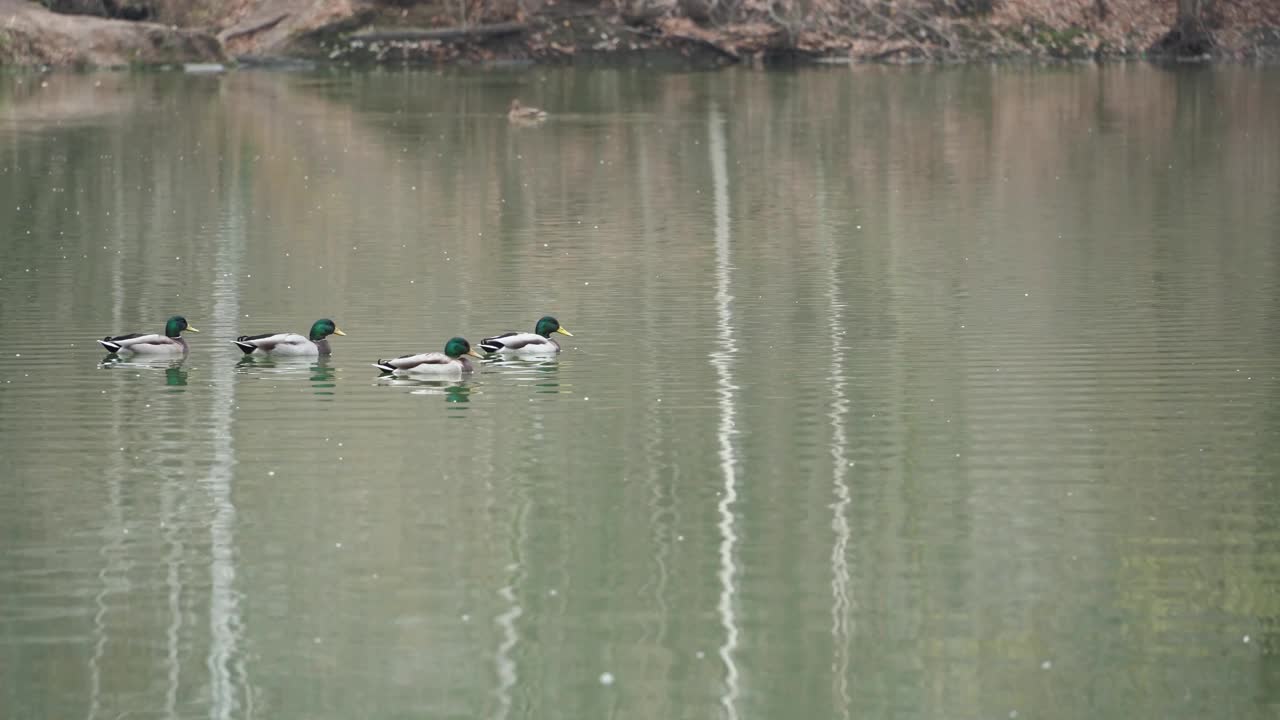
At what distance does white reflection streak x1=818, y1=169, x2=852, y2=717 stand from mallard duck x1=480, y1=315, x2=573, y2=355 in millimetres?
2345

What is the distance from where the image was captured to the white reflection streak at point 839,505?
10.4m

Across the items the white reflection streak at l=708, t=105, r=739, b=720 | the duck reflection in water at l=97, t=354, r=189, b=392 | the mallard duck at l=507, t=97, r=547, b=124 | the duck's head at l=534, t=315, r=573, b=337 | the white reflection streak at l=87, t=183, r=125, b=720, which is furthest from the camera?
the mallard duck at l=507, t=97, r=547, b=124

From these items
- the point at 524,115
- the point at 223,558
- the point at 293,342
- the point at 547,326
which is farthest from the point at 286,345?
the point at 524,115

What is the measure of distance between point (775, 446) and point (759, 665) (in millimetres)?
4751

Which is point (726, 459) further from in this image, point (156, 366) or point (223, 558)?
point (156, 366)

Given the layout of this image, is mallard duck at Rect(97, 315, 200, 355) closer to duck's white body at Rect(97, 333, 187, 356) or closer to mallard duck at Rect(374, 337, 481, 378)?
duck's white body at Rect(97, 333, 187, 356)

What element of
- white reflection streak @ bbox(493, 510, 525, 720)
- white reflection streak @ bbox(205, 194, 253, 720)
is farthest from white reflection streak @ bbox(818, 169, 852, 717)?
white reflection streak @ bbox(205, 194, 253, 720)

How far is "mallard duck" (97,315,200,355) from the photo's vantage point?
18.6 metres

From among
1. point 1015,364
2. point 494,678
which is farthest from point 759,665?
point 1015,364

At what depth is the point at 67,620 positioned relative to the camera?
11.1 m

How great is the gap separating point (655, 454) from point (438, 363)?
11.0 feet

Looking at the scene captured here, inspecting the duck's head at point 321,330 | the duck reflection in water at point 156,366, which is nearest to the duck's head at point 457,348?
the duck's head at point 321,330

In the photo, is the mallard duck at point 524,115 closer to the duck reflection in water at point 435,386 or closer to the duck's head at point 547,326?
the duck's head at point 547,326

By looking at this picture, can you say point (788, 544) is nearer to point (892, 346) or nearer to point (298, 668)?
point (298, 668)
